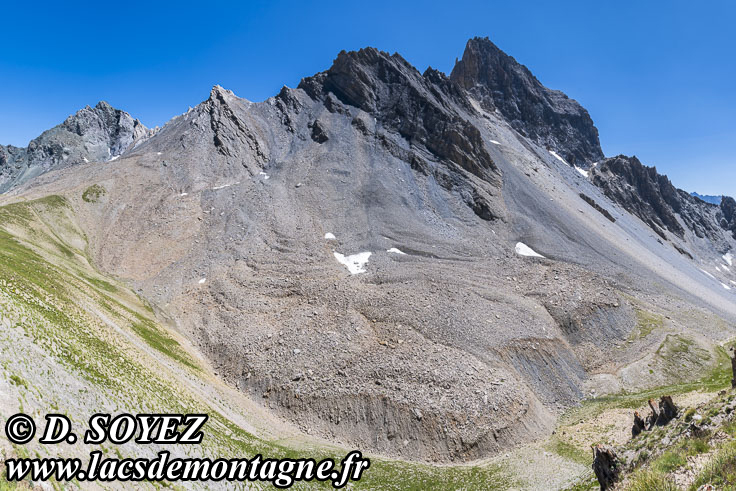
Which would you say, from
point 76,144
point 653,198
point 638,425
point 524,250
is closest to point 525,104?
point 653,198

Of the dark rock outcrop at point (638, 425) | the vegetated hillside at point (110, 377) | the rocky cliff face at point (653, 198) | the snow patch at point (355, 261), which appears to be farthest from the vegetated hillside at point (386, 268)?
the rocky cliff face at point (653, 198)

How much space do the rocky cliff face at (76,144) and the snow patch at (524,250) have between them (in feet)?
600

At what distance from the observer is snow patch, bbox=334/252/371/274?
176ft

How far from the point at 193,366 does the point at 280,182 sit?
52101mm

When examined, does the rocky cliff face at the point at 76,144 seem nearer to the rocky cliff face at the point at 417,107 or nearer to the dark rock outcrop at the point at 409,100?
the dark rock outcrop at the point at 409,100

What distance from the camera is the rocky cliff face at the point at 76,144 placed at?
166 meters

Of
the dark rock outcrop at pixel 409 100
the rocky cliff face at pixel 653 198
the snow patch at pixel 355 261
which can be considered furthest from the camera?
the rocky cliff face at pixel 653 198

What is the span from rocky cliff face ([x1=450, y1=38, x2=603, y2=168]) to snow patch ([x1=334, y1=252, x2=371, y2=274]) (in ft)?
432

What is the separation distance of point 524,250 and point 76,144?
20771 cm

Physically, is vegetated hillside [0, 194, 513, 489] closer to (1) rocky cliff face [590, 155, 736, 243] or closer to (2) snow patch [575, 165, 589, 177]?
(1) rocky cliff face [590, 155, 736, 243]

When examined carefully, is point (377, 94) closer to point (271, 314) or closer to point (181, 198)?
point (181, 198)

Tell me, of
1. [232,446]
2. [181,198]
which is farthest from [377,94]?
[232,446]

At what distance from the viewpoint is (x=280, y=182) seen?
261 ft

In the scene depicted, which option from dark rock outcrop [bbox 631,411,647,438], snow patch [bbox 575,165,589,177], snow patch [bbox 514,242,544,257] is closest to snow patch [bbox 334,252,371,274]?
snow patch [bbox 514,242,544,257]
